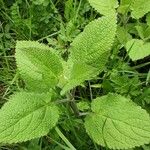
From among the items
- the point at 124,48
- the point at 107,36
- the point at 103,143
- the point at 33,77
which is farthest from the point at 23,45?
the point at 124,48

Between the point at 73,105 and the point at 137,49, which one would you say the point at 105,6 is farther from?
the point at 73,105

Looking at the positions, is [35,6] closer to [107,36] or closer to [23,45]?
[23,45]

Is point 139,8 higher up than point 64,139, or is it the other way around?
point 139,8

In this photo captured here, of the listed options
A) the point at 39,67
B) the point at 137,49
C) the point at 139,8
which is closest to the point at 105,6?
the point at 139,8

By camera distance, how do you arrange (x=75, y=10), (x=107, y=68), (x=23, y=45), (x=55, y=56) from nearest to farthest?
1. (x=55, y=56)
2. (x=23, y=45)
3. (x=107, y=68)
4. (x=75, y=10)

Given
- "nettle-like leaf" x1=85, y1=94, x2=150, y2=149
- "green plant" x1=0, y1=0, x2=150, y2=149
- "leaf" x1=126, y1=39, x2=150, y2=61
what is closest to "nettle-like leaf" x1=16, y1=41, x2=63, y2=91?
"green plant" x1=0, y1=0, x2=150, y2=149
